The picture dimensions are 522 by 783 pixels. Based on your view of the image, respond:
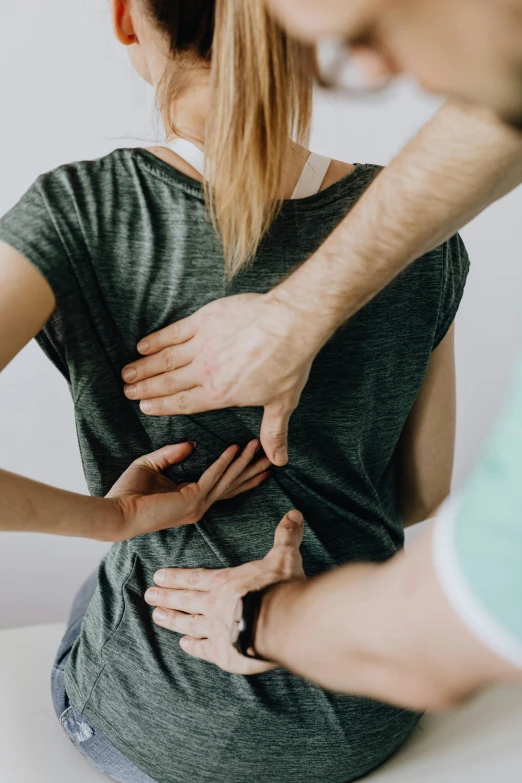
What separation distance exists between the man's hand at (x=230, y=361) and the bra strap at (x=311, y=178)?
0.40 feet

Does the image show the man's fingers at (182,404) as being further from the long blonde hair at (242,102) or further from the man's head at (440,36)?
the man's head at (440,36)

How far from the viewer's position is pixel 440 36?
42 cm

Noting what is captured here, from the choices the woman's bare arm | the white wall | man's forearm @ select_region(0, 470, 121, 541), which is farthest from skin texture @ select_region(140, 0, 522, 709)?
the white wall

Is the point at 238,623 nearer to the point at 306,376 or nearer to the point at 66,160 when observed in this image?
the point at 306,376

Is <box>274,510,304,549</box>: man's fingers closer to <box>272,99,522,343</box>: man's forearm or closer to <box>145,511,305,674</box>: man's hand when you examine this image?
<box>145,511,305,674</box>: man's hand

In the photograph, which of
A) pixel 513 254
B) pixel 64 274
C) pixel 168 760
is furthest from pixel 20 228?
pixel 513 254

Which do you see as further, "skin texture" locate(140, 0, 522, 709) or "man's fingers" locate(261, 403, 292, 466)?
"man's fingers" locate(261, 403, 292, 466)

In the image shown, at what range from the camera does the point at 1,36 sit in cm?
154

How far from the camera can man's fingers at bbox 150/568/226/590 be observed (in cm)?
100

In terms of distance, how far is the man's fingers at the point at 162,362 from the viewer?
0.92 metres

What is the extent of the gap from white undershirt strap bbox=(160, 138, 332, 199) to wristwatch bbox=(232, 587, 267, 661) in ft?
1.47

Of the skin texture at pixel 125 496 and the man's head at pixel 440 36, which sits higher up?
the man's head at pixel 440 36

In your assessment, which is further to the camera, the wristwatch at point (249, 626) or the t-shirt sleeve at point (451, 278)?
the t-shirt sleeve at point (451, 278)

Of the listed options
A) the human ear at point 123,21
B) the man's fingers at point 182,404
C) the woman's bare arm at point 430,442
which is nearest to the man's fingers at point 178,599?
the man's fingers at point 182,404
